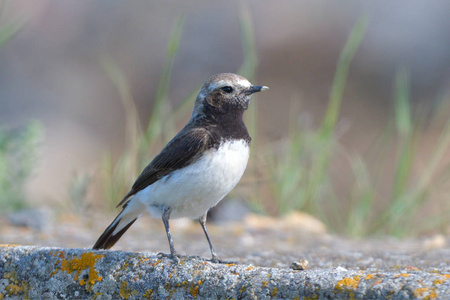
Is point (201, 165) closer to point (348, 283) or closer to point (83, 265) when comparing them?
point (83, 265)

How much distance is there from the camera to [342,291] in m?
2.79

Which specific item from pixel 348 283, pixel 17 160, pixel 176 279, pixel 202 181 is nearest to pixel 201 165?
pixel 202 181

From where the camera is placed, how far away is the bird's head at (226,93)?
4262 mm

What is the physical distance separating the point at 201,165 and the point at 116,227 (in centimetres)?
81

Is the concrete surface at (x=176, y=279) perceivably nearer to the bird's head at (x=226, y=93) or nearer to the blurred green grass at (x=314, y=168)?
the bird's head at (x=226, y=93)

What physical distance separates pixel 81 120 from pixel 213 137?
741 centimetres

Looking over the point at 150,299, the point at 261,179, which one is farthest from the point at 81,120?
the point at 150,299

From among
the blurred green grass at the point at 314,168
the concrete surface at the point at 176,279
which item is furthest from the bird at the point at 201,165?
the blurred green grass at the point at 314,168

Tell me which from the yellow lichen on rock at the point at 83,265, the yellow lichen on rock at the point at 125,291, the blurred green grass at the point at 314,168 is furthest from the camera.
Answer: the blurred green grass at the point at 314,168

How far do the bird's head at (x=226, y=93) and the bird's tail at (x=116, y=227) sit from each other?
768mm

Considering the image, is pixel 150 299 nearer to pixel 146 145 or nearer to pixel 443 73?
pixel 146 145

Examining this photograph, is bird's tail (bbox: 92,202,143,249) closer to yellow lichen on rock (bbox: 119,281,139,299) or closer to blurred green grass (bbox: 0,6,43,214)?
yellow lichen on rock (bbox: 119,281,139,299)

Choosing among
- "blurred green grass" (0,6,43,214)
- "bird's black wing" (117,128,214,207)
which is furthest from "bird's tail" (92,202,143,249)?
"blurred green grass" (0,6,43,214)

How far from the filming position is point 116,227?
4289 mm
